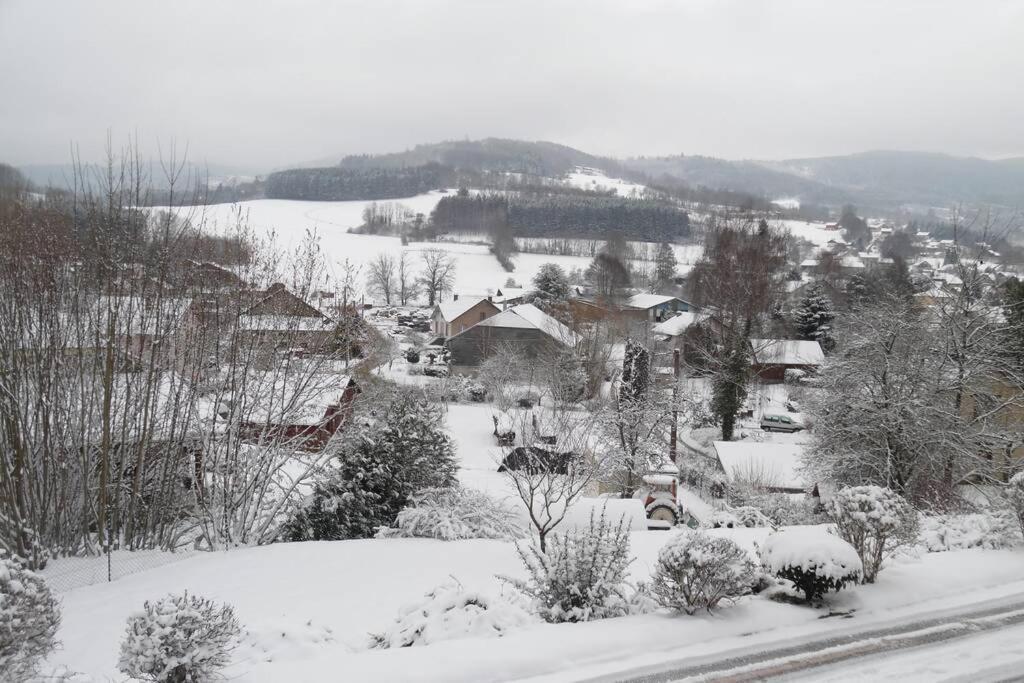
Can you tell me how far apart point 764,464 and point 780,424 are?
8.81m

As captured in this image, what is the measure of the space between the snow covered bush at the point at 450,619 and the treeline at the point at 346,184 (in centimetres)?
10306

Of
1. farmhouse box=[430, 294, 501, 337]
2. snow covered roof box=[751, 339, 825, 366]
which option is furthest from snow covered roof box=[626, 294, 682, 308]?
snow covered roof box=[751, 339, 825, 366]

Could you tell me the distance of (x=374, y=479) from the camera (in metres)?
11.1

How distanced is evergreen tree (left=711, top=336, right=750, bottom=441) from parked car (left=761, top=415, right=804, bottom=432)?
1934 mm

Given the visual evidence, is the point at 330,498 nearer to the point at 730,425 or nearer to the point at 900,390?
the point at 900,390

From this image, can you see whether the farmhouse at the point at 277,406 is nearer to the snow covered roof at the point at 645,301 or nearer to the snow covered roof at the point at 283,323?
the snow covered roof at the point at 283,323

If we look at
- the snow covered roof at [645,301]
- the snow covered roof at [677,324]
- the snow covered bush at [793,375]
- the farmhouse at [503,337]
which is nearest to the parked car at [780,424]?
the snow covered bush at [793,375]

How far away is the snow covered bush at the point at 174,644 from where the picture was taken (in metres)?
4.11

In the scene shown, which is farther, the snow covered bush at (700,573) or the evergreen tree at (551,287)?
the evergreen tree at (551,287)

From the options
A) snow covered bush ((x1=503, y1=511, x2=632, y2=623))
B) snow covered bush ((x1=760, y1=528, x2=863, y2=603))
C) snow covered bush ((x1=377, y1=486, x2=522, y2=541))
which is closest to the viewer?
snow covered bush ((x1=503, y1=511, x2=632, y2=623))

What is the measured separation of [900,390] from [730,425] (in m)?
11.0

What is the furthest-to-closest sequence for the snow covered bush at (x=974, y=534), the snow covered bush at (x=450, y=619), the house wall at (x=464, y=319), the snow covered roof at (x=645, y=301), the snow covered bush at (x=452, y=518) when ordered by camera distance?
the snow covered roof at (x=645, y=301) < the house wall at (x=464, y=319) < the snow covered bush at (x=452, y=518) < the snow covered bush at (x=974, y=534) < the snow covered bush at (x=450, y=619)

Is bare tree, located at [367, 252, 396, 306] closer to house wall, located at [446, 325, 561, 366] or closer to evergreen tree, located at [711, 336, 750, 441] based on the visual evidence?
house wall, located at [446, 325, 561, 366]

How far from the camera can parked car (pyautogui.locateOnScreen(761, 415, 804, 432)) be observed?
26172 millimetres
